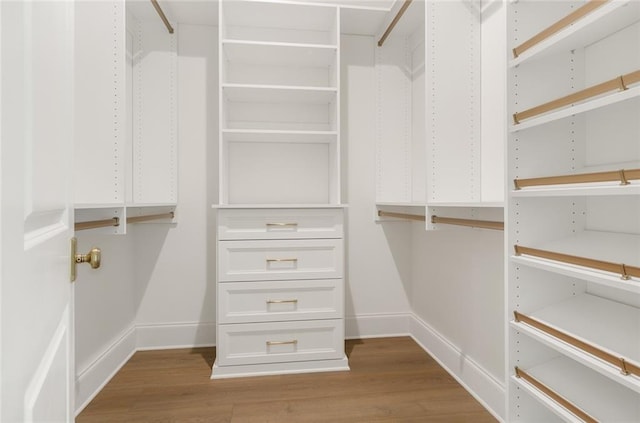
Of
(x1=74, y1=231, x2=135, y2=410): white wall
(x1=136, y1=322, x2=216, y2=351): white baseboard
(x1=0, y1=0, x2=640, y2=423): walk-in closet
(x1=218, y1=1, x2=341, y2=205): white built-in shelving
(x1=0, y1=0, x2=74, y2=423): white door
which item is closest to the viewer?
(x1=0, y1=0, x2=74, y2=423): white door

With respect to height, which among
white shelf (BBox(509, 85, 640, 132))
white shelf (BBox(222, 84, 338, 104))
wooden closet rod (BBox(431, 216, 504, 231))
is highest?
white shelf (BBox(222, 84, 338, 104))

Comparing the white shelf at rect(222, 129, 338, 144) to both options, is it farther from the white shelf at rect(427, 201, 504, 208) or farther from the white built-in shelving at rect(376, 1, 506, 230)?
the white shelf at rect(427, 201, 504, 208)

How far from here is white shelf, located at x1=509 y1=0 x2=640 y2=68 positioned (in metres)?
0.89

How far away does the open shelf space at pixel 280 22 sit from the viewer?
221 centimetres

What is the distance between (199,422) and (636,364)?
165cm

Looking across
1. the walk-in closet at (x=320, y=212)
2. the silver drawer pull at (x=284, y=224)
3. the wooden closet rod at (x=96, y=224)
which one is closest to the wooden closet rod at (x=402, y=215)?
the walk-in closet at (x=320, y=212)

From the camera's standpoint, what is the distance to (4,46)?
37 centimetres

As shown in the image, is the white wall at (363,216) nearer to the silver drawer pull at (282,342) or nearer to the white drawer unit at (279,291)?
the white drawer unit at (279,291)

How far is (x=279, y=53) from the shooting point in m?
2.30

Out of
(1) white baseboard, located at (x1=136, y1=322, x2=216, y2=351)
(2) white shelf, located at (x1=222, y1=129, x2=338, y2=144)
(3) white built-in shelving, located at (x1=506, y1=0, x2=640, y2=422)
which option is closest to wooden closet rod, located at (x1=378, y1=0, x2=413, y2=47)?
(2) white shelf, located at (x1=222, y1=129, x2=338, y2=144)

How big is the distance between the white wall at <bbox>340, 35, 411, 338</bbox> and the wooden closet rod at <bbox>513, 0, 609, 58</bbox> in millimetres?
1524

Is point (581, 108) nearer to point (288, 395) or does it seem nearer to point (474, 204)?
point (474, 204)

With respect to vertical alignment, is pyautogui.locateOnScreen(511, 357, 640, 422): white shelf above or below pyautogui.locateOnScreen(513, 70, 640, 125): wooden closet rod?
below

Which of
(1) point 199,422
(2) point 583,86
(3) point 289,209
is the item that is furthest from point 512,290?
(1) point 199,422
